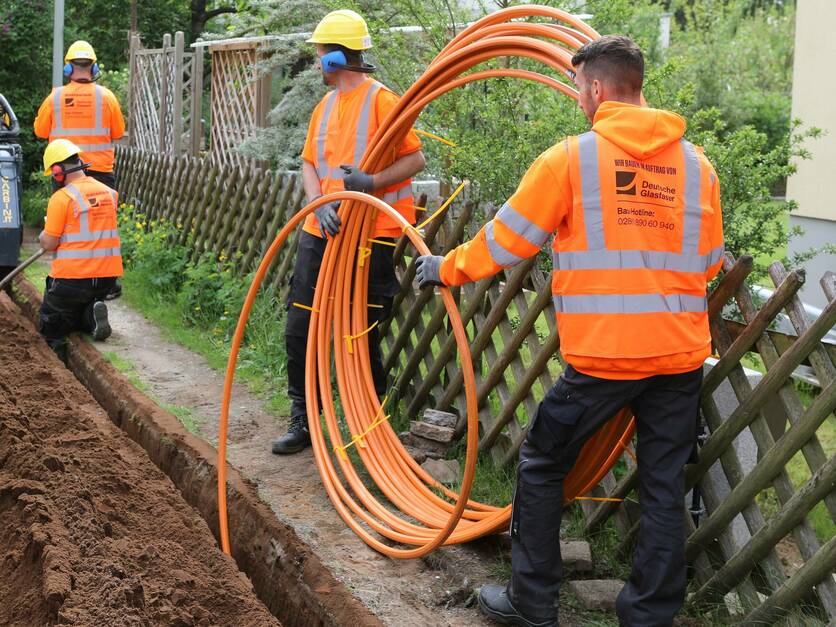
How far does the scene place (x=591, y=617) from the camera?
3717 millimetres

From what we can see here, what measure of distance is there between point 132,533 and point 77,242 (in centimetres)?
361

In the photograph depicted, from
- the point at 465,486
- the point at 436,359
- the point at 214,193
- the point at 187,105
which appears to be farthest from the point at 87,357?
the point at 187,105

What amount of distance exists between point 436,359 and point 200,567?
1.83 m

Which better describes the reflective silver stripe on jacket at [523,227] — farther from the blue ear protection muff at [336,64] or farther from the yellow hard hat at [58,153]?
the yellow hard hat at [58,153]

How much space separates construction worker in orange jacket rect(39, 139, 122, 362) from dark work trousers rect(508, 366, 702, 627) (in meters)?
4.90

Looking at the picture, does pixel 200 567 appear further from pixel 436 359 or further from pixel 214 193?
pixel 214 193

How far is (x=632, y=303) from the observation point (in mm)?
3188

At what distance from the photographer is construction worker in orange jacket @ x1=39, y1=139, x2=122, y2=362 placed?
7.34 m

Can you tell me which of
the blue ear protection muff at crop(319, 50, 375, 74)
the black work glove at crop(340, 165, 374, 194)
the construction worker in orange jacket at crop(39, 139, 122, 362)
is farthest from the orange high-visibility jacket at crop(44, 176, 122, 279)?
the black work glove at crop(340, 165, 374, 194)

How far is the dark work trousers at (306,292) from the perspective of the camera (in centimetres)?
537

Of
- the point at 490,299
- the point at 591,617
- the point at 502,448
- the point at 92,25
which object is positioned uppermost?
the point at 92,25

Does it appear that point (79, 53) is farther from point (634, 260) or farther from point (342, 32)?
point (634, 260)

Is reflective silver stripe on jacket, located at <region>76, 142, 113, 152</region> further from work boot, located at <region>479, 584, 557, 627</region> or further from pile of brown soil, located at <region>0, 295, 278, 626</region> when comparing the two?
work boot, located at <region>479, 584, 557, 627</region>

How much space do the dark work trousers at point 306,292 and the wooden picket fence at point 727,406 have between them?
0.25 meters
